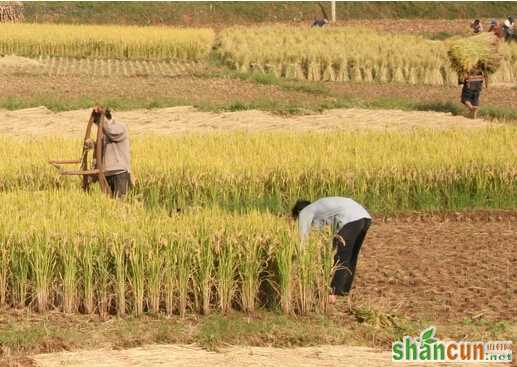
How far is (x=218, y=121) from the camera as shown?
22.6 meters

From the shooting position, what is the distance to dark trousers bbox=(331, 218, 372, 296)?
10094mm

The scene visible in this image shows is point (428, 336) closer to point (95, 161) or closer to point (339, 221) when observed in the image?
point (339, 221)

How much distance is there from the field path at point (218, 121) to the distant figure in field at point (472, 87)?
1.19 ft

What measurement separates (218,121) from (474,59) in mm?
4814

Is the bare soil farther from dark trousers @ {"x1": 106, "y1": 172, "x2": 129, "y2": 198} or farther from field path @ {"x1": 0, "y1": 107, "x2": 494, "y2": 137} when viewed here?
field path @ {"x1": 0, "y1": 107, "x2": 494, "y2": 137}

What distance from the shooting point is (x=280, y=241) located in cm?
1003

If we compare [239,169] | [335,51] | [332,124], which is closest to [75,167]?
[239,169]

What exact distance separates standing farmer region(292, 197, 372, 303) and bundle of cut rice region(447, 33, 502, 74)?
11.5 meters

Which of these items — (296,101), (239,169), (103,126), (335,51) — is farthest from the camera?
(335,51)

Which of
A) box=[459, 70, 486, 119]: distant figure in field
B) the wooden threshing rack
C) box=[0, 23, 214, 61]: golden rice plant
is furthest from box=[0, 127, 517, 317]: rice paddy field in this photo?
box=[0, 23, 214, 61]: golden rice plant

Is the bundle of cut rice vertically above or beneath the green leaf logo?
above

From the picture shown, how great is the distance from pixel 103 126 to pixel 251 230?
9.77 ft

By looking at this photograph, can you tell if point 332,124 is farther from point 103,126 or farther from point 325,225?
point 325,225

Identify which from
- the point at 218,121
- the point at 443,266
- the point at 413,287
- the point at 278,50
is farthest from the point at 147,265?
the point at 278,50
